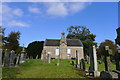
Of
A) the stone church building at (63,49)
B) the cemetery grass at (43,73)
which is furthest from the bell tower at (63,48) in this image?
the cemetery grass at (43,73)

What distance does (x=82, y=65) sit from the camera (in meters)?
15.0

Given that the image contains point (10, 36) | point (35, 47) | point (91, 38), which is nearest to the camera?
point (10, 36)

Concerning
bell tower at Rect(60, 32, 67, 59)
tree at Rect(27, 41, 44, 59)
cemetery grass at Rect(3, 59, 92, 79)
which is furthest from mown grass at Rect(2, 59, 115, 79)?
tree at Rect(27, 41, 44, 59)

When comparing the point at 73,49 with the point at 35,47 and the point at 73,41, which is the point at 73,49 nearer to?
the point at 73,41

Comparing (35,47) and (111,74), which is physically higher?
(35,47)

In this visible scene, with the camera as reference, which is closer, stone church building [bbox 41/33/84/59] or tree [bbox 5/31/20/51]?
tree [bbox 5/31/20/51]

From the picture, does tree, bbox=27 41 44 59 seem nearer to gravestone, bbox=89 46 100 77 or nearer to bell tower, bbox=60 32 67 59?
bell tower, bbox=60 32 67 59

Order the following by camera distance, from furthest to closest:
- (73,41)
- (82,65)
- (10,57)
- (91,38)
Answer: (91,38) → (73,41) → (10,57) → (82,65)

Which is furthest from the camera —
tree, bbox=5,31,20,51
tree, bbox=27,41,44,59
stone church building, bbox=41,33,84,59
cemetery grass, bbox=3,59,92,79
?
tree, bbox=27,41,44,59

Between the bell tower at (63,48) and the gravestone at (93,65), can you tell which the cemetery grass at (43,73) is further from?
the bell tower at (63,48)

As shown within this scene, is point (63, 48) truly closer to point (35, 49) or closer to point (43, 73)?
point (35, 49)

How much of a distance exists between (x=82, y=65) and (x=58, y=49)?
32.8 meters

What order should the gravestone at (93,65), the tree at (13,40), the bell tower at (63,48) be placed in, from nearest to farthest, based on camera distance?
the gravestone at (93,65) → the tree at (13,40) → the bell tower at (63,48)

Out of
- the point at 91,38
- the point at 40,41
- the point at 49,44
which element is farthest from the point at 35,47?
the point at 91,38
